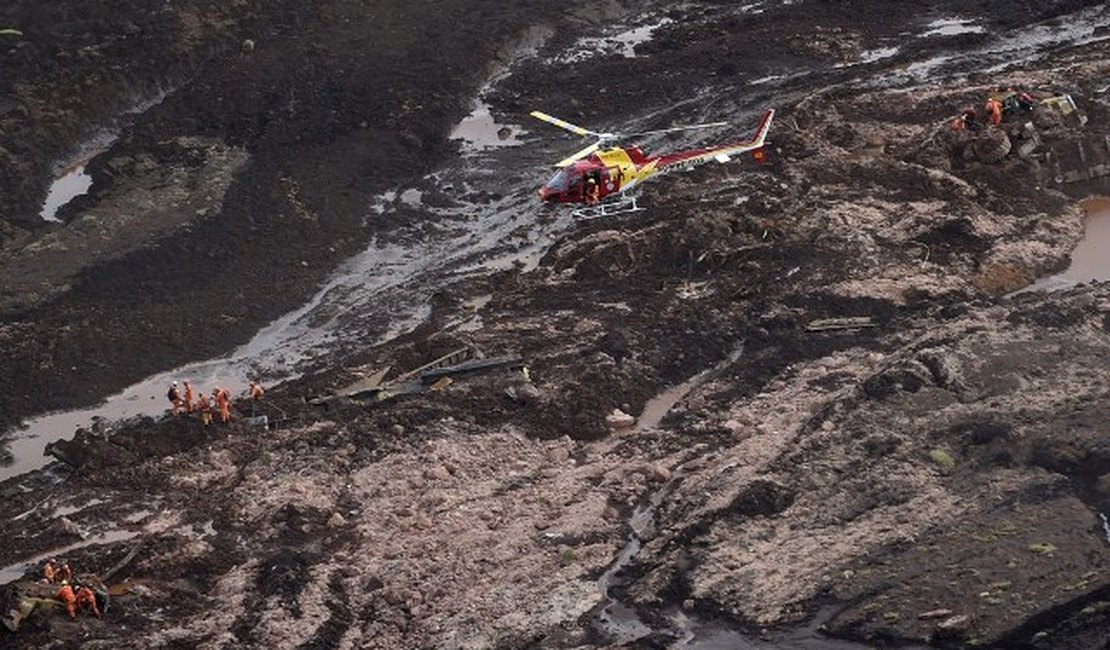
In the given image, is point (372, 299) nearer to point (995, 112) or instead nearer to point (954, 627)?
point (995, 112)

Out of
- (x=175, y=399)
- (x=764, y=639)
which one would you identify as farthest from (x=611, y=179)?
(x=764, y=639)

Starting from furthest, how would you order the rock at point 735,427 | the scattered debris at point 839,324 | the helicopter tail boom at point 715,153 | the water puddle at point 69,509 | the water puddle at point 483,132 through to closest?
1. the water puddle at point 483,132
2. the helicopter tail boom at point 715,153
3. the scattered debris at point 839,324
4. the rock at point 735,427
5. the water puddle at point 69,509

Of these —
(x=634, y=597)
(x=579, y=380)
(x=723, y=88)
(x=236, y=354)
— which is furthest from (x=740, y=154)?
(x=634, y=597)

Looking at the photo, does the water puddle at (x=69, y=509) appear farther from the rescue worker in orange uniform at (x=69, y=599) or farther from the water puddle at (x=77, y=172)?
the water puddle at (x=77, y=172)

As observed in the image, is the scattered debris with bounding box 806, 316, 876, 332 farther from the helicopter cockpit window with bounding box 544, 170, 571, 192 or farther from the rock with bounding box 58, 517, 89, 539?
the rock with bounding box 58, 517, 89, 539

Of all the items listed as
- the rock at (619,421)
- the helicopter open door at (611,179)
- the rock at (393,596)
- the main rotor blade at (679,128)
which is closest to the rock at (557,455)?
the rock at (619,421)
